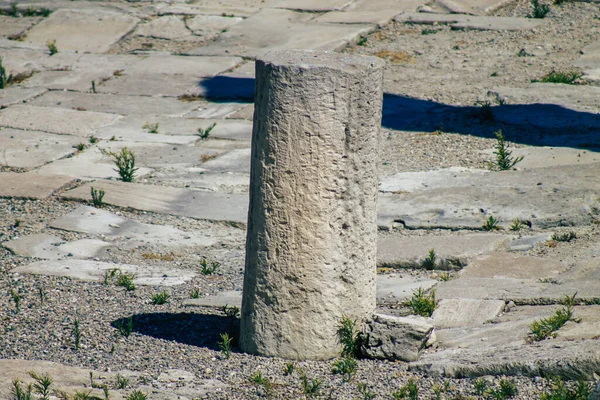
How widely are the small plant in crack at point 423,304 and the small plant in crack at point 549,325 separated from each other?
636mm

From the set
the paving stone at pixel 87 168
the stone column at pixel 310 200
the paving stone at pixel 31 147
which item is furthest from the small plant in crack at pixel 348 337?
the paving stone at pixel 31 147

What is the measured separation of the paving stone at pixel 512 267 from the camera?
187 inches

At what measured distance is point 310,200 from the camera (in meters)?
3.63

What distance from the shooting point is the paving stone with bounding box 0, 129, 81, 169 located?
7.30 m

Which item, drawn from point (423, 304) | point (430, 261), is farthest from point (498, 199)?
point (423, 304)

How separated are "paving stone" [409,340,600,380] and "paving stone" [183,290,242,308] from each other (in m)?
1.20

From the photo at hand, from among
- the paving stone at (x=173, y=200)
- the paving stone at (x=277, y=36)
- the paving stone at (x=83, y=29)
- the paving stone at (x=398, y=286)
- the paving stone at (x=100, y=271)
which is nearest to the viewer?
the paving stone at (x=398, y=286)

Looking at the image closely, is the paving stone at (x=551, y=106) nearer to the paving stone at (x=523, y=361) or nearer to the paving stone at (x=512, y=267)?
the paving stone at (x=512, y=267)

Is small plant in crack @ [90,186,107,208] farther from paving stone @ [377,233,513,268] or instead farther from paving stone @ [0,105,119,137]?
paving stone @ [377,233,513,268]

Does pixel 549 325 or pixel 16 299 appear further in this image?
pixel 16 299

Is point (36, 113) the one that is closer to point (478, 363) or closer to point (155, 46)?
point (155, 46)

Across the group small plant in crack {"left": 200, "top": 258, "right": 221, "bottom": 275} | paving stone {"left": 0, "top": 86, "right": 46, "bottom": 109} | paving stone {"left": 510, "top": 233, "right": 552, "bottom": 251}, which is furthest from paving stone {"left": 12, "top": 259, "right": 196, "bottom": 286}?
paving stone {"left": 0, "top": 86, "right": 46, "bottom": 109}

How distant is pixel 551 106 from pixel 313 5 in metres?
4.78

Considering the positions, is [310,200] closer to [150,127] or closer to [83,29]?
[150,127]
